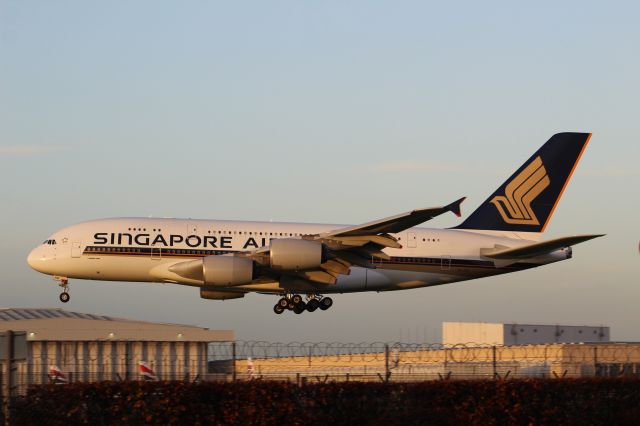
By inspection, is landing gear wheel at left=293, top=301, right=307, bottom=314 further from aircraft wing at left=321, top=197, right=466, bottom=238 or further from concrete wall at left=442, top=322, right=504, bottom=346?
concrete wall at left=442, top=322, right=504, bottom=346

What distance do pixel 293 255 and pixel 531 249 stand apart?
1104 cm

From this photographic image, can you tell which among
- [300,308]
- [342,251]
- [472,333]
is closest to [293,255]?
[342,251]

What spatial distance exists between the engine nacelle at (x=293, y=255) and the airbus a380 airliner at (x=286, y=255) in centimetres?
4

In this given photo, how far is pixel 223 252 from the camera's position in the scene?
46.7 m

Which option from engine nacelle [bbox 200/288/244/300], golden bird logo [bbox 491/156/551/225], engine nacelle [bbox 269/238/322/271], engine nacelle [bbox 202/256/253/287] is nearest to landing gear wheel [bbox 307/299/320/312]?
engine nacelle [bbox 200/288/244/300]

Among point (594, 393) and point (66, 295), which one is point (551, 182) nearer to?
point (66, 295)

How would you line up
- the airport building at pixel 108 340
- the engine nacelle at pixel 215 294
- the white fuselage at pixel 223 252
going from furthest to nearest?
the airport building at pixel 108 340, the engine nacelle at pixel 215 294, the white fuselage at pixel 223 252

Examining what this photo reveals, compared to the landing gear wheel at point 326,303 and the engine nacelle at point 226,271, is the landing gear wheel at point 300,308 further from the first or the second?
the engine nacelle at point 226,271

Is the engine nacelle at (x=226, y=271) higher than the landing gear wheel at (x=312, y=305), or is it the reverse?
the engine nacelle at (x=226, y=271)

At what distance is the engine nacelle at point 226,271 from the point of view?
1745 inches

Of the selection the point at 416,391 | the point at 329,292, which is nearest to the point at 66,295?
the point at 329,292

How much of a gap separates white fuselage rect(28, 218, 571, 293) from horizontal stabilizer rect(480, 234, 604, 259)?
0.39 metres

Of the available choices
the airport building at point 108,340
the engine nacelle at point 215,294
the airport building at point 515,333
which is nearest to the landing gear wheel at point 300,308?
the engine nacelle at point 215,294

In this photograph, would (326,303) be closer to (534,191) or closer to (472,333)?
(534,191)
